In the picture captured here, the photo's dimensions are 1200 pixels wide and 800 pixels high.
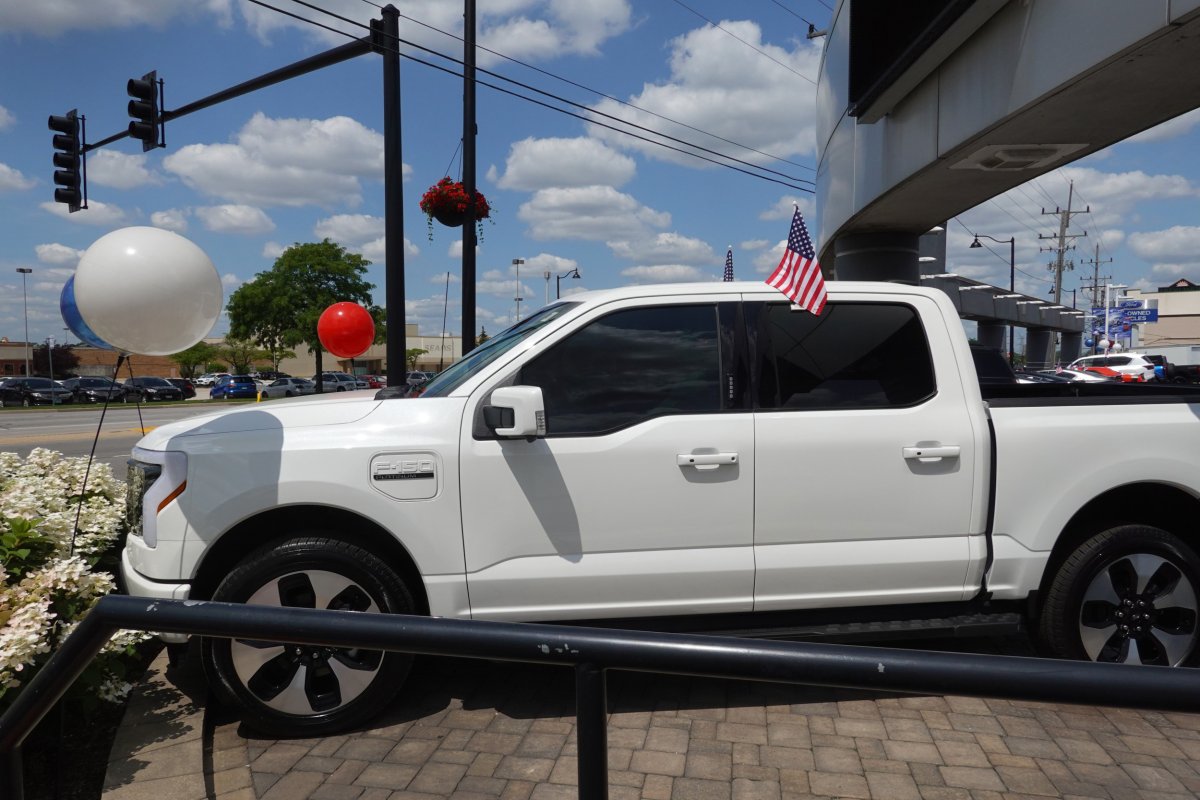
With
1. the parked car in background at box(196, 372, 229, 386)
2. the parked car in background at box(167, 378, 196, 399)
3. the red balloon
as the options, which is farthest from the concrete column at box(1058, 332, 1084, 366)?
the parked car in background at box(196, 372, 229, 386)

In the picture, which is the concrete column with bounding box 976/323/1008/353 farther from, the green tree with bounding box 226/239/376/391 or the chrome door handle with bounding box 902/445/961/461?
the chrome door handle with bounding box 902/445/961/461

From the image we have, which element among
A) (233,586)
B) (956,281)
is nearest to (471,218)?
(233,586)

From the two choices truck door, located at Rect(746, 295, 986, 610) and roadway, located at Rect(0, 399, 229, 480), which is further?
roadway, located at Rect(0, 399, 229, 480)

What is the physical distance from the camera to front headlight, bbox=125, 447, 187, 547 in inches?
142

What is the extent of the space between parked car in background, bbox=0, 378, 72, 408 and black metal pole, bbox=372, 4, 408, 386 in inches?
1598

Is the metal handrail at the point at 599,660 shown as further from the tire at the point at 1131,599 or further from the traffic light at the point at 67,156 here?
the traffic light at the point at 67,156

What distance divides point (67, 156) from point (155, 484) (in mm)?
12232

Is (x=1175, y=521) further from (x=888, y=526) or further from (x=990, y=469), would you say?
(x=888, y=526)

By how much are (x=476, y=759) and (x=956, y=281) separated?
3982 centimetres

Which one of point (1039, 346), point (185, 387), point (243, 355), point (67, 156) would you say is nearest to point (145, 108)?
point (67, 156)

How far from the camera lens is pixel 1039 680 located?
1.18m

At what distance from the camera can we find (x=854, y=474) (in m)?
3.82

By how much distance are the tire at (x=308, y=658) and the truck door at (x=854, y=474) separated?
66.2 inches

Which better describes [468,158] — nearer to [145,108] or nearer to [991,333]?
[145,108]
